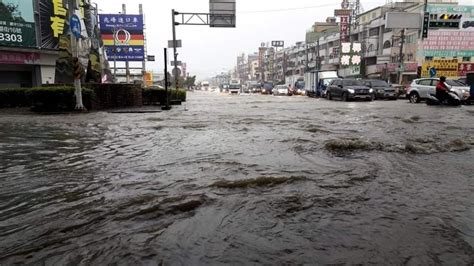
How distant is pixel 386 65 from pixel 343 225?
166 ft

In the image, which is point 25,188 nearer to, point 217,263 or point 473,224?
point 217,263

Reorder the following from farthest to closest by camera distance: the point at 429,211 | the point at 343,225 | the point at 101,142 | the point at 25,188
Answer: the point at 101,142, the point at 25,188, the point at 429,211, the point at 343,225

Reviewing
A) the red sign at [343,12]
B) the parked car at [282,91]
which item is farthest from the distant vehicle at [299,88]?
the red sign at [343,12]

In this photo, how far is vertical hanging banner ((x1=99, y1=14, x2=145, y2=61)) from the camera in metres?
36.2

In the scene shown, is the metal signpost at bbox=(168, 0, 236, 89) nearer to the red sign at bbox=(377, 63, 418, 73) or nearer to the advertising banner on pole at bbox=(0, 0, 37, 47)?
the advertising banner on pole at bbox=(0, 0, 37, 47)

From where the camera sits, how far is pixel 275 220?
330 centimetres

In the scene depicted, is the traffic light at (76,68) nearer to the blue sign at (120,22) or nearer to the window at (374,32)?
the blue sign at (120,22)

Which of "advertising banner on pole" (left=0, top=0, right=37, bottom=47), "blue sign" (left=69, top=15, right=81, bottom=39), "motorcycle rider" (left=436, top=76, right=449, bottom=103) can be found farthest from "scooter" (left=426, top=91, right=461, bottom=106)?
"advertising banner on pole" (left=0, top=0, right=37, bottom=47)

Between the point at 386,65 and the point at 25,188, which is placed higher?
the point at 386,65

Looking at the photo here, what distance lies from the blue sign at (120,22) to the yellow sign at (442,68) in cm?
2633

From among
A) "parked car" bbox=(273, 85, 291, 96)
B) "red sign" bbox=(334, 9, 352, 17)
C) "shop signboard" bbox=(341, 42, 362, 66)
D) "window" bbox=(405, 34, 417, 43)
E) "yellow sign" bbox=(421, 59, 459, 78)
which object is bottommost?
"parked car" bbox=(273, 85, 291, 96)

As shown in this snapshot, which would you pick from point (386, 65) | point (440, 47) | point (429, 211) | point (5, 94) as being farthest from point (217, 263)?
point (386, 65)

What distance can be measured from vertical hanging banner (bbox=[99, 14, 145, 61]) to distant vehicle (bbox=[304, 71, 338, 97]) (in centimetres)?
1656

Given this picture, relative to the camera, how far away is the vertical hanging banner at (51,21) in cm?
2612
